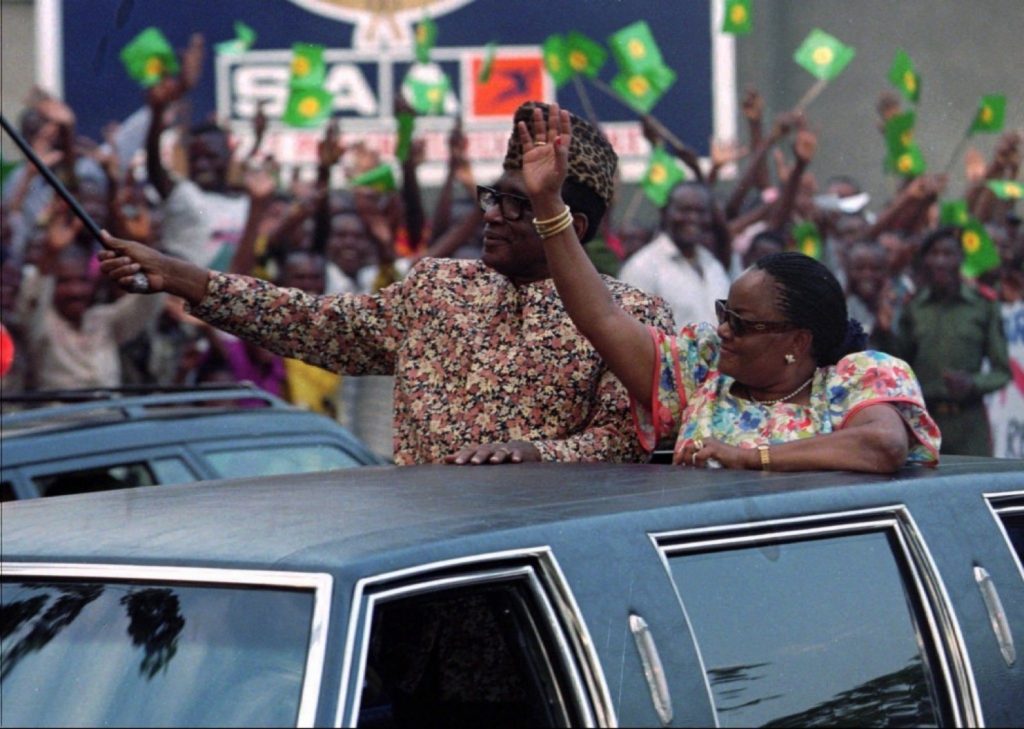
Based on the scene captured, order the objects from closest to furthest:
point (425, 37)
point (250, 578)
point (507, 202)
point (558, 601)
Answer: point (250, 578)
point (558, 601)
point (507, 202)
point (425, 37)

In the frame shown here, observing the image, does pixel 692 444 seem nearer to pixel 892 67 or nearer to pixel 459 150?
pixel 459 150

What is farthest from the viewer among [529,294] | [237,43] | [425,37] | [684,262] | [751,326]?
[425,37]

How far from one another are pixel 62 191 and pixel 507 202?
0.95m

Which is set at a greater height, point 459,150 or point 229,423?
point 459,150

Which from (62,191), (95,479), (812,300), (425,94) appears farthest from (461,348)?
(425,94)

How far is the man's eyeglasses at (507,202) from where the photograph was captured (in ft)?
13.3

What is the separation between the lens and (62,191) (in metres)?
3.72

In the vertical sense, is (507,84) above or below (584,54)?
below

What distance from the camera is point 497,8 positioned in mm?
11305

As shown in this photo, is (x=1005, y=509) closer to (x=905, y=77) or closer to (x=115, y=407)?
(x=115, y=407)

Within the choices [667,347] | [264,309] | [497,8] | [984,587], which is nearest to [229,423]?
[264,309]

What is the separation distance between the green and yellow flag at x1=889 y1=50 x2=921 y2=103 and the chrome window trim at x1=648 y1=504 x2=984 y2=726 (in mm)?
8099

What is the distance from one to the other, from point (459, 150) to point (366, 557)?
7.93 meters

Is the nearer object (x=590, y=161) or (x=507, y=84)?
(x=590, y=161)
